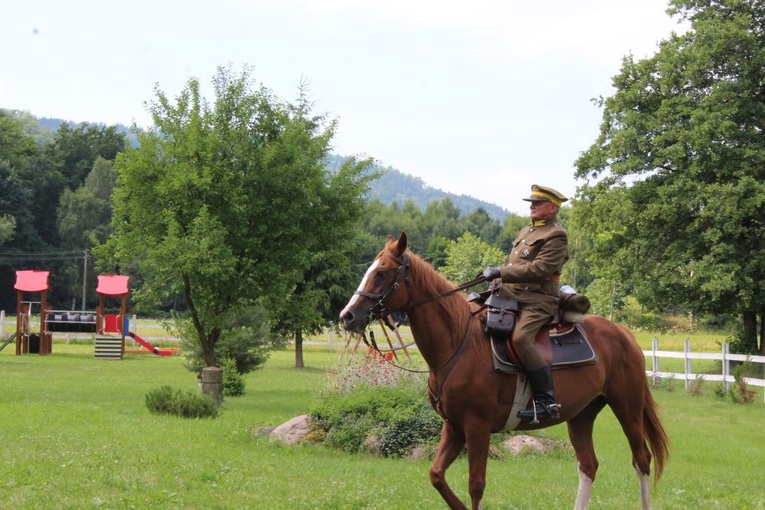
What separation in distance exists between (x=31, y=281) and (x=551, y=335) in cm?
4611

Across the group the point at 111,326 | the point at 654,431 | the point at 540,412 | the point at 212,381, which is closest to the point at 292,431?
the point at 212,381

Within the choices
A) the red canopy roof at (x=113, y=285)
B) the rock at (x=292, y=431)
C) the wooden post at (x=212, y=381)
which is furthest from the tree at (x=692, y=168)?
the red canopy roof at (x=113, y=285)

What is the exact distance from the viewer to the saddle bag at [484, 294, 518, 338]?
28.0ft

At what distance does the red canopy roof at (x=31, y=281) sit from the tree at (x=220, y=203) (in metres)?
Answer: 28.1

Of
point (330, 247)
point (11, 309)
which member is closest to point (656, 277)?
point (330, 247)

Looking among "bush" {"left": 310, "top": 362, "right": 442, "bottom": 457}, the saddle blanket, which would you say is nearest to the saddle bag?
the saddle blanket

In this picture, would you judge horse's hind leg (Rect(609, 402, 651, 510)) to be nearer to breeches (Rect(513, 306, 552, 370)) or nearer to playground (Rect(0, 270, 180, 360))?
breeches (Rect(513, 306, 552, 370))

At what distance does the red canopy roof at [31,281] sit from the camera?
1921 inches

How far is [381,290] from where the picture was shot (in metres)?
8.15

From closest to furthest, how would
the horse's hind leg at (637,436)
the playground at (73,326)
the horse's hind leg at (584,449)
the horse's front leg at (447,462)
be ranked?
the horse's front leg at (447,462)
the horse's hind leg at (584,449)
the horse's hind leg at (637,436)
the playground at (73,326)

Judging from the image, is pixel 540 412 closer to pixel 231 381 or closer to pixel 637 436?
pixel 637 436

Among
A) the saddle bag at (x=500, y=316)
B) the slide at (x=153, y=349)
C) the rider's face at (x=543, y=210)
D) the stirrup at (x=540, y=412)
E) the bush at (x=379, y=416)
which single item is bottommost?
the slide at (x=153, y=349)

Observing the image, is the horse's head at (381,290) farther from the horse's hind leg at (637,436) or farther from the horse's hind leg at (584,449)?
the horse's hind leg at (637,436)

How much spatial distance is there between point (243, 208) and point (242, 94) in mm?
3350
